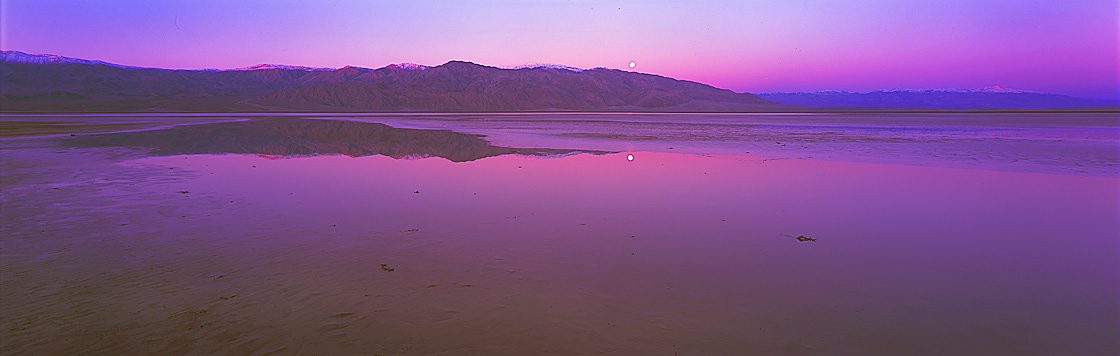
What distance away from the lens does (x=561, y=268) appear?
6199 millimetres

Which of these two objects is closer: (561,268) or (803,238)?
(561,268)

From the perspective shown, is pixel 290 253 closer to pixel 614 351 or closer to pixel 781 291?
pixel 614 351

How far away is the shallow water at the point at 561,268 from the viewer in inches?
173

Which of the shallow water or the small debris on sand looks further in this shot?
the small debris on sand

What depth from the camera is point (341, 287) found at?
18.2 ft

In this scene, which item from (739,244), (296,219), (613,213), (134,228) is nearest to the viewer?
(739,244)

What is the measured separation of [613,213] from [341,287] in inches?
193

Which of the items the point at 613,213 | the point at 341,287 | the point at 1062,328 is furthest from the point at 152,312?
the point at 1062,328

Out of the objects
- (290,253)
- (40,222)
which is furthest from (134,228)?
(290,253)

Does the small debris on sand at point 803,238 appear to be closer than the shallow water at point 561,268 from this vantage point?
No

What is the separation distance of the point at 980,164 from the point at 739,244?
13338 millimetres

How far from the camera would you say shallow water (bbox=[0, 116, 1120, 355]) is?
4.40m

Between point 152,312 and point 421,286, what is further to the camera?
point 421,286

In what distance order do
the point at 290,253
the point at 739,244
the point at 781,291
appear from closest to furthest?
1. the point at 781,291
2. the point at 290,253
3. the point at 739,244
